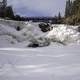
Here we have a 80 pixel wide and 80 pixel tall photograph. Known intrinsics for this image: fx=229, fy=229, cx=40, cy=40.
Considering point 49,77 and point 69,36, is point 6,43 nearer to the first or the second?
point 69,36

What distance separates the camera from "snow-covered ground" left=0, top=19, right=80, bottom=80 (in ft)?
17.8

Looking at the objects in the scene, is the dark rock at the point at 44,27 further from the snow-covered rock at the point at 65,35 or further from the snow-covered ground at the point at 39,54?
the snow-covered rock at the point at 65,35

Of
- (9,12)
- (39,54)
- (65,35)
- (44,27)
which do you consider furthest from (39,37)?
(9,12)

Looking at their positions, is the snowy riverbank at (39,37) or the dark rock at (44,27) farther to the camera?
the dark rock at (44,27)

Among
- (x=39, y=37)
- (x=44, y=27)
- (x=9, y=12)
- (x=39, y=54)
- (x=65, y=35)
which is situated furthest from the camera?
(x=9, y=12)

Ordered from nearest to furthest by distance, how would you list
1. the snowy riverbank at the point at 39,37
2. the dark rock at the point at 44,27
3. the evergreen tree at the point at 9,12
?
the snowy riverbank at the point at 39,37, the dark rock at the point at 44,27, the evergreen tree at the point at 9,12

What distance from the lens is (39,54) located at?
916 centimetres

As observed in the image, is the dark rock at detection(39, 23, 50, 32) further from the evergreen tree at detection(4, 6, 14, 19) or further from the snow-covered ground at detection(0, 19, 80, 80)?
the evergreen tree at detection(4, 6, 14, 19)

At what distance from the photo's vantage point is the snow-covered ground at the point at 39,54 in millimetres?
5432

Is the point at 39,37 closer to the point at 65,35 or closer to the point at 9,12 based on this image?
the point at 65,35

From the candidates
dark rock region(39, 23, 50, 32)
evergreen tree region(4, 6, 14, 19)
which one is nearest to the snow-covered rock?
dark rock region(39, 23, 50, 32)

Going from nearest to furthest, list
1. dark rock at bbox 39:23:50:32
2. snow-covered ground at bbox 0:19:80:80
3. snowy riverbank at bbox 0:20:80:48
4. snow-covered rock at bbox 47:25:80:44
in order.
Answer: snow-covered ground at bbox 0:19:80:80
snowy riverbank at bbox 0:20:80:48
snow-covered rock at bbox 47:25:80:44
dark rock at bbox 39:23:50:32

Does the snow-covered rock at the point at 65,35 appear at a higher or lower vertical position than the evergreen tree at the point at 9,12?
lower

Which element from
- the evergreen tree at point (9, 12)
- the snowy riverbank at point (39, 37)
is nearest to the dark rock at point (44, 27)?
the snowy riverbank at point (39, 37)
